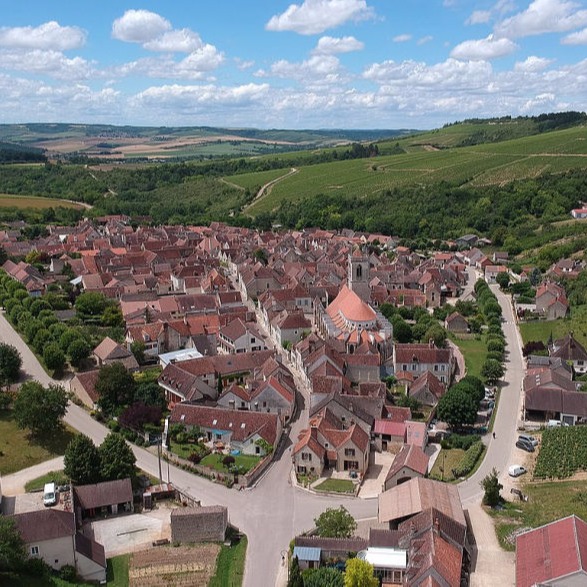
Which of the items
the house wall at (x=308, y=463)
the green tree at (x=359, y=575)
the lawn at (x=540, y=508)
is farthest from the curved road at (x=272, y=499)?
the green tree at (x=359, y=575)

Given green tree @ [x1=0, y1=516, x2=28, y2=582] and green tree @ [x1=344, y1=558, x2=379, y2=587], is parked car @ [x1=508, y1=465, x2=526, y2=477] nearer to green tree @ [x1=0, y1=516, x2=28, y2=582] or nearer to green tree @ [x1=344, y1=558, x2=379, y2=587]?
green tree @ [x1=344, y1=558, x2=379, y2=587]

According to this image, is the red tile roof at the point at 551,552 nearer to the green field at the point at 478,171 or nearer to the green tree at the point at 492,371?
the green tree at the point at 492,371

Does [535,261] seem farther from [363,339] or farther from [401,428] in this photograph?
[401,428]

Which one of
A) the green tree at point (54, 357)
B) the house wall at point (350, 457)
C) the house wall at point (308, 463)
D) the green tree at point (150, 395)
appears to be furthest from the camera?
the green tree at point (54, 357)

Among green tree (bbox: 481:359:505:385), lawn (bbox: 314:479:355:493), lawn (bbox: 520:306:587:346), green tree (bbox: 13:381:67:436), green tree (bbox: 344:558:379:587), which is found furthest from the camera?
lawn (bbox: 520:306:587:346)

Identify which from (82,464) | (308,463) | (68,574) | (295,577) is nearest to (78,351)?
(82,464)

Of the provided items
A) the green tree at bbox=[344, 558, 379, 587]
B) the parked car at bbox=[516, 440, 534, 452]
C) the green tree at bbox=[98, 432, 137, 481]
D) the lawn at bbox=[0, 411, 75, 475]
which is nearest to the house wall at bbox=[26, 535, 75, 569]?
the green tree at bbox=[98, 432, 137, 481]

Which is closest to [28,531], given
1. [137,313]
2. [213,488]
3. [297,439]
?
[213,488]
